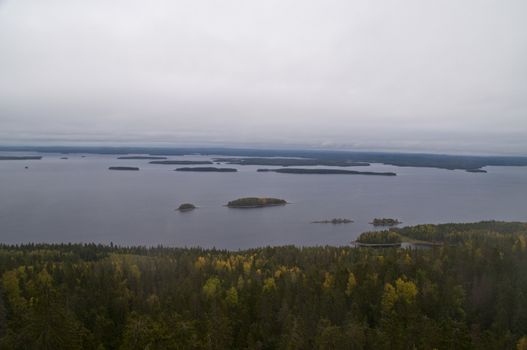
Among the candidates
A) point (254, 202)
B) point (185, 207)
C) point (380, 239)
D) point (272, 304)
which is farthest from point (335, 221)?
point (272, 304)

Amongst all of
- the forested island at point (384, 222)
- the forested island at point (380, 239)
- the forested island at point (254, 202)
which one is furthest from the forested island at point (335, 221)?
the forested island at point (254, 202)

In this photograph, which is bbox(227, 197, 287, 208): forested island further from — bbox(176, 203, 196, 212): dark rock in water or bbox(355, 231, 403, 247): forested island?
bbox(355, 231, 403, 247): forested island

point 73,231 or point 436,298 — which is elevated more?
point 436,298

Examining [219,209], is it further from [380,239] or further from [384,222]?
[380,239]

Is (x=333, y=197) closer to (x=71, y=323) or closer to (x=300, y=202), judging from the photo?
(x=300, y=202)

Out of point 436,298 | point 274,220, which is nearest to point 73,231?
point 274,220

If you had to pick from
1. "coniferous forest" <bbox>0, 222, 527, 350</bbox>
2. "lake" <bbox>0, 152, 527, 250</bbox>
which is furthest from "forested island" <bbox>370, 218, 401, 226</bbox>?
"coniferous forest" <bbox>0, 222, 527, 350</bbox>
